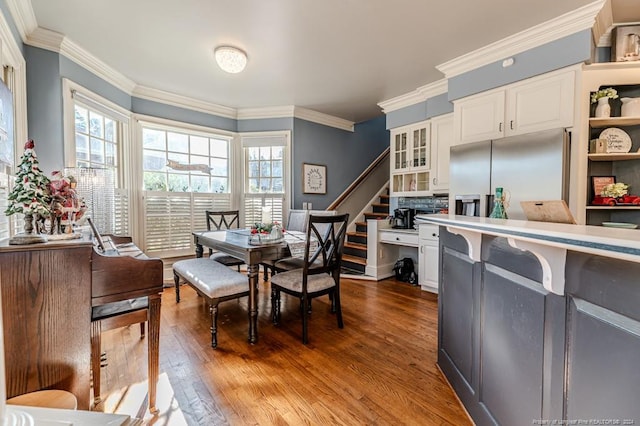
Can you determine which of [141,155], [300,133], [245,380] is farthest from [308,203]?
[245,380]

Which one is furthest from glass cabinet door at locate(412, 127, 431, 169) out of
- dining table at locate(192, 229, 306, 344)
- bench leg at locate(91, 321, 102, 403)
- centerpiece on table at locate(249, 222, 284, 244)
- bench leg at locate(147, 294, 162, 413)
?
bench leg at locate(91, 321, 102, 403)

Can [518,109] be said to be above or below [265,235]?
above

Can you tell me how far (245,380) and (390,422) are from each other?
0.93 meters

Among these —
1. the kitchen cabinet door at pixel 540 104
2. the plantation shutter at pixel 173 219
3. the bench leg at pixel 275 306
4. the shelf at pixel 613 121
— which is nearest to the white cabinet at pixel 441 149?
the kitchen cabinet door at pixel 540 104

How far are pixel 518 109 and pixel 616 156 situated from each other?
83 centimetres

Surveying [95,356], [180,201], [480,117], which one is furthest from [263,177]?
[95,356]

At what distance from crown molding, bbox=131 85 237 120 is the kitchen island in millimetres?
4064

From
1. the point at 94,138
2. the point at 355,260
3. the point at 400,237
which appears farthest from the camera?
the point at 355,260

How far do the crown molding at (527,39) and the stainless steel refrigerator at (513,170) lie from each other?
842mm

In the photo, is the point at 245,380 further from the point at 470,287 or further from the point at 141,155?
the point at 141,155

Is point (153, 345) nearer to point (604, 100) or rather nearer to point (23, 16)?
point (23, 16)

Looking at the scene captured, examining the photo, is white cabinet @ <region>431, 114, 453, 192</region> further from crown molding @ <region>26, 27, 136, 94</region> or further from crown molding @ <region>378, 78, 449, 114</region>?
crown molding @ <region>26, 27, 136, 94</region>

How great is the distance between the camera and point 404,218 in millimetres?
4129

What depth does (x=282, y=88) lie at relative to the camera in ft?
12.3
